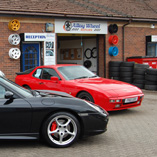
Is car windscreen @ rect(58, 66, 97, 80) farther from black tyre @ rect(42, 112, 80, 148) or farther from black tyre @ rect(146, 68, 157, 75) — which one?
black tyre @ rect(146, 68, 157, 75)

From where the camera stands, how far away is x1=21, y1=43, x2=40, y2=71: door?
1619cm

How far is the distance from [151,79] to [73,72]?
5213mm

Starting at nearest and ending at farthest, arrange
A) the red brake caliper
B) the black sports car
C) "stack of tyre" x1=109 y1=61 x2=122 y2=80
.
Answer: the black sports car → the red brake caliper → "stack of tyre" x1=109 y1=61 x2=122 y2=80

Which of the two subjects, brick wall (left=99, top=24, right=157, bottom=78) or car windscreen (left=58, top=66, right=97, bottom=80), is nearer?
car windscreen (left=58, top=66, right=97, bottom=80)

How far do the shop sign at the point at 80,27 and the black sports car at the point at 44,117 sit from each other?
11.4 metres

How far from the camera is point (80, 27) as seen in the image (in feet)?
57.2

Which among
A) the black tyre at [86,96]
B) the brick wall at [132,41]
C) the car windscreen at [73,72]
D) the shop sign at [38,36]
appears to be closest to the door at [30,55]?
the shop sign at [38,36]

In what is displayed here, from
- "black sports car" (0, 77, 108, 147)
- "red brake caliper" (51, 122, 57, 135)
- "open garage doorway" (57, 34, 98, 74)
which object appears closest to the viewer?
"black sports car" (0, 77, 108, 147)

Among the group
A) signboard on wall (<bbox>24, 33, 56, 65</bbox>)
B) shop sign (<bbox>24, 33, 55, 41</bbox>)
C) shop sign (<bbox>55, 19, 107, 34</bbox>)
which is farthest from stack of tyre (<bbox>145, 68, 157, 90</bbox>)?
shop sign (<bbox>24, 33, 55, 41</bbox>)

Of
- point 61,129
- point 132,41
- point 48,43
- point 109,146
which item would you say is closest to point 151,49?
point 132,41

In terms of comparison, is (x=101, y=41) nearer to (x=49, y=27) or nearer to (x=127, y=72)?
(x=127, y=72)

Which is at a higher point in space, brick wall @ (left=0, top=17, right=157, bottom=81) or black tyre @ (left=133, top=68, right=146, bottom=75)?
brick wall @ (left=0, top=17, right=157, bottom=81)

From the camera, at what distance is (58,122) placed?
5.51m

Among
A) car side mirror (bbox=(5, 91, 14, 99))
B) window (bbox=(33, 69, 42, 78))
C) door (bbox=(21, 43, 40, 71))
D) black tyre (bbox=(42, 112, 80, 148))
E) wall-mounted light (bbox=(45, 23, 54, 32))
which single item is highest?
wall-mounted light (bbox=(45, 23, 54, 32))
